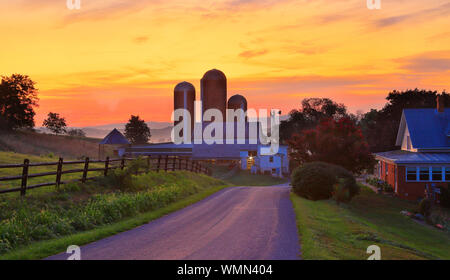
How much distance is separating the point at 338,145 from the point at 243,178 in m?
29.6

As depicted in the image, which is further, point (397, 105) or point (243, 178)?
point (397, 105)

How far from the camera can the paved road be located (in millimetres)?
11211

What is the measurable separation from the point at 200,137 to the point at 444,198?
4727 centimetres

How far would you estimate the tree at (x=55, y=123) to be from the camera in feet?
336

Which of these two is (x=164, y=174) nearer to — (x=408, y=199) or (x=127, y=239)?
(x=127, y=239)

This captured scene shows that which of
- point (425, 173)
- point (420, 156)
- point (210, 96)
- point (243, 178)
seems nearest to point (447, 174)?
point (425, 173)

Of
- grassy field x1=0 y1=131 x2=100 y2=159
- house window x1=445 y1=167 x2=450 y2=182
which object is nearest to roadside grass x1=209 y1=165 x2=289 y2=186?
grassy field x1=0 y1=131 x2=100 y2=159

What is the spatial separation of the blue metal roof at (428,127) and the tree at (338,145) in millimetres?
6852

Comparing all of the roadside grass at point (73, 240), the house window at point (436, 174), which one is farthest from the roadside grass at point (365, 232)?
the roadside grass at point (73, 240)

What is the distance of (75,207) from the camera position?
17.6m

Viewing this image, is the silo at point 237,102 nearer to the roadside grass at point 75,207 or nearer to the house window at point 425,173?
the house window at point 425,173

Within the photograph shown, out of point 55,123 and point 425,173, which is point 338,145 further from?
point 55,123
